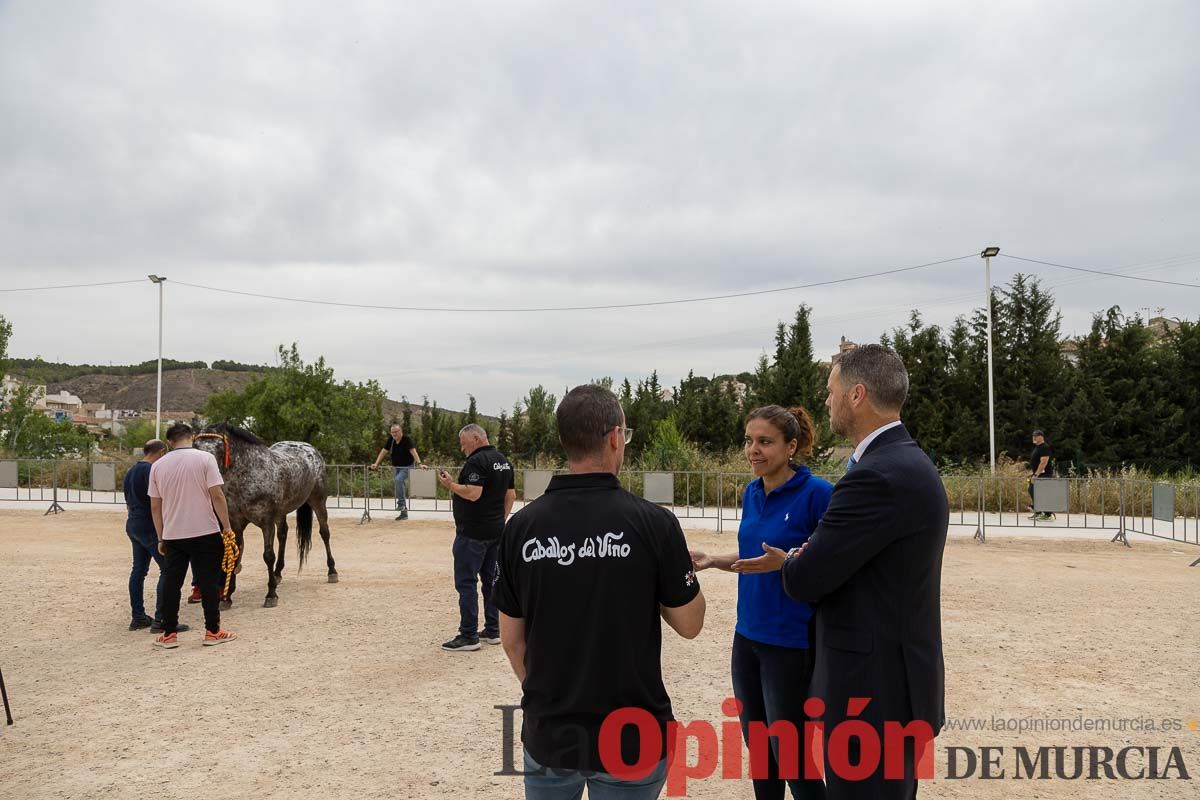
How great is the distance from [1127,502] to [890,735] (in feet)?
63.0

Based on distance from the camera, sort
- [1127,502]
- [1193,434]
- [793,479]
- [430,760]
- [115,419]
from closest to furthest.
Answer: [793,479] → [430,760] → [1127,502] → [1193,434] → [115,419]

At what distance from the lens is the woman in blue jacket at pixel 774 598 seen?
3.26 metres

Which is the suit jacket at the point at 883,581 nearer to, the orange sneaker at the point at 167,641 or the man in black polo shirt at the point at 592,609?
the man in black polo shirt at the point at 592,609

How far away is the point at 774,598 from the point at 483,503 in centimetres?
371

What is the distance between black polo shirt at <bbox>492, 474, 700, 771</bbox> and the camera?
7.36 ft

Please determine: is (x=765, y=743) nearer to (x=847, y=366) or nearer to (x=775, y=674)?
(x=775, y=674)

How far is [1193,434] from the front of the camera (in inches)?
1134

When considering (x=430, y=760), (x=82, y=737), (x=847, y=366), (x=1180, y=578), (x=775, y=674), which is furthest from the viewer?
(x=1180, y=578)

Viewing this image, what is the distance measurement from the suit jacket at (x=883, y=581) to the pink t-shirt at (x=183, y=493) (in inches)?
229

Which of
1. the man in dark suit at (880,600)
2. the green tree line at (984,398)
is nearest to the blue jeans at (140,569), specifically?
the man in dark suit at (880,600)

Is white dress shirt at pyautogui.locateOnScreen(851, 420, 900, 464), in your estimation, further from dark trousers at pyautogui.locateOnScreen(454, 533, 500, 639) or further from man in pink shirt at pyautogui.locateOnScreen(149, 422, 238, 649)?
man in pink shirt at pyautogui.locateOnScreen(149, 422, 238, 649)

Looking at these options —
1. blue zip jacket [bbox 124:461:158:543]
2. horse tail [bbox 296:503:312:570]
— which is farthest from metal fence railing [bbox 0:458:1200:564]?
blue zip jacket [bbox 124:461:158:543]

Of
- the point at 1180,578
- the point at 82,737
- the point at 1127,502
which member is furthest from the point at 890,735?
the point at 1127,502

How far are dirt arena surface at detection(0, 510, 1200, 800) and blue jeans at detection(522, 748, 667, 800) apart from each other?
40 cm
